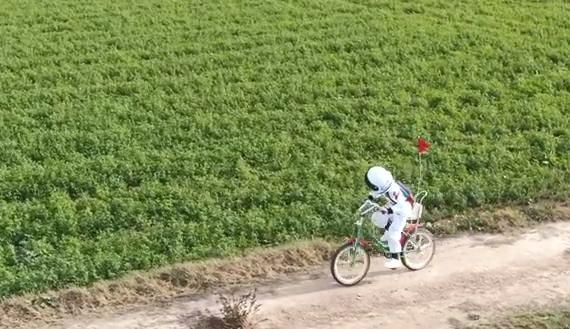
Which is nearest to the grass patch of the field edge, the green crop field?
the field edge

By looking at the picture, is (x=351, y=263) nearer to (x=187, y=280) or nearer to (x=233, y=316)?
(x=233, y=316)

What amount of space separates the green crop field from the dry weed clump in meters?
1.12

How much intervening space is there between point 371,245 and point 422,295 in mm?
790

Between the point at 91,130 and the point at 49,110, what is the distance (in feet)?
3.57

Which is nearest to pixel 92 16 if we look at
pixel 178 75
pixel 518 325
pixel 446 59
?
pixel 178 75

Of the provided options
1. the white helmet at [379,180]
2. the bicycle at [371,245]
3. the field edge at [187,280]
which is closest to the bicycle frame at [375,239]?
the bicycle at [371,245]

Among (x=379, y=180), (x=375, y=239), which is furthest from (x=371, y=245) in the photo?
(x=379, y=180)

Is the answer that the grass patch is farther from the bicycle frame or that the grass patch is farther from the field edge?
the field edge

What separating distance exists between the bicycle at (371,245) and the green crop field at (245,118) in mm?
1017

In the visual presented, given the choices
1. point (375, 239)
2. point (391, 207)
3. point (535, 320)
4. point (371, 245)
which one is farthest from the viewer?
point (371, 245)

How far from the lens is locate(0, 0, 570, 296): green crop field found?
10383 millimetres

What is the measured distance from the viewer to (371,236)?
9.65 m

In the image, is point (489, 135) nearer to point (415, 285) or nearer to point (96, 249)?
point (415, 285)

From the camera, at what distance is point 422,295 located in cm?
922
